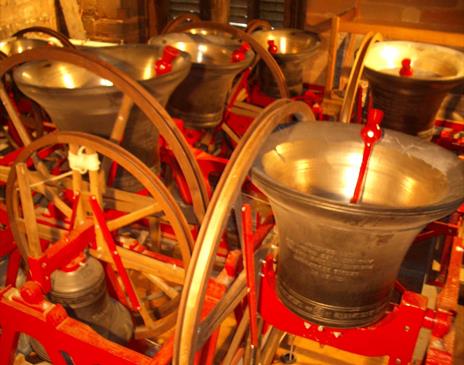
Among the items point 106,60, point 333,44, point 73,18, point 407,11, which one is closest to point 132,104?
point 106,60

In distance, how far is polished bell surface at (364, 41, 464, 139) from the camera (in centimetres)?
225

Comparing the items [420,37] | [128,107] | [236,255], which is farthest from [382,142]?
[420,37]

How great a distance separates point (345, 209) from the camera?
1.02 m

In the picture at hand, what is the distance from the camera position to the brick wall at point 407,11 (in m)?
4.11

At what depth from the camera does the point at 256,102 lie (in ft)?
12.1

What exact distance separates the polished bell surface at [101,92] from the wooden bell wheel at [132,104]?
0.06m

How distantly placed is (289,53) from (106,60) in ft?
4.89

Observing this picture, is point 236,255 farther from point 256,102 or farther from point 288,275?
point 256,102

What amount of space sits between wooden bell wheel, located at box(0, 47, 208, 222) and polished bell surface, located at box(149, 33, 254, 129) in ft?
2.62

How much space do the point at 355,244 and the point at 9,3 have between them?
4676 mm

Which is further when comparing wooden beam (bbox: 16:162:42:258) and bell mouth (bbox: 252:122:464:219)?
wooden beam (bbox: 16:162:42:258)

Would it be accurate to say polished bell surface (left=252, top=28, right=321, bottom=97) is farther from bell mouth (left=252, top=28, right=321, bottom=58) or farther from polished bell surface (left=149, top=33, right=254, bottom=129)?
polished bell surface (left=149, top=33, right=254, bottom=129)

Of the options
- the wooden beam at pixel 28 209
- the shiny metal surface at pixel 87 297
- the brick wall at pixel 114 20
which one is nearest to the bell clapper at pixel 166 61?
the wooden beam at pixel 28 209

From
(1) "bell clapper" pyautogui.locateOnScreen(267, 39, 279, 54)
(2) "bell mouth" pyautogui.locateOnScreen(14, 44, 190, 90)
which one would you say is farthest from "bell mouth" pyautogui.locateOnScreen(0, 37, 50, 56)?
(1) "bell clapper" pyautogui.locateOnScreen(267, 39, 279, 54)
